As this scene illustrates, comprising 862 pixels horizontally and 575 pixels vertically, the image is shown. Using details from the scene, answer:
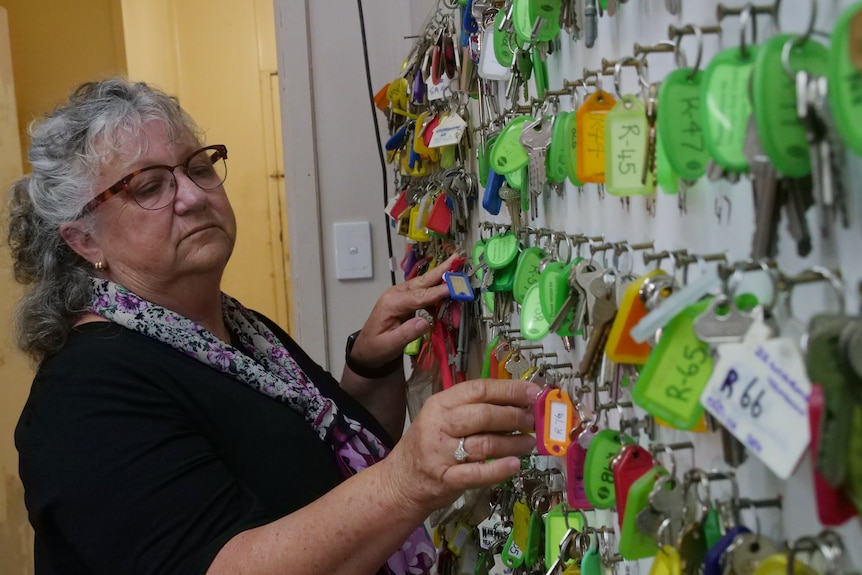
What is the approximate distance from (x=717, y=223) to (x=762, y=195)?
A: 98 mm

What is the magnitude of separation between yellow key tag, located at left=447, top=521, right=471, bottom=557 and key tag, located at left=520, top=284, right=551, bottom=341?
22.4 inches

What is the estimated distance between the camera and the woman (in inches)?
32.6

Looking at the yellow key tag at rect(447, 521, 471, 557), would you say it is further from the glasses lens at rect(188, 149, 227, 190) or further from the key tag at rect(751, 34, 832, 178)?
the key tag at rect(751, 34, 832, 178)

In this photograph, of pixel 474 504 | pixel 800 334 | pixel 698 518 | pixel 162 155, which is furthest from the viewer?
pixel 474 504

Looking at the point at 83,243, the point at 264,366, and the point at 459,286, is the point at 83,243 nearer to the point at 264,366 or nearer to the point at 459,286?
the point at 264,366

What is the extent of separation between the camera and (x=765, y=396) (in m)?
0.40

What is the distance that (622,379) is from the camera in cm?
63

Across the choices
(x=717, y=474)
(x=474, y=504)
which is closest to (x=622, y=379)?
(x=717, y=474)

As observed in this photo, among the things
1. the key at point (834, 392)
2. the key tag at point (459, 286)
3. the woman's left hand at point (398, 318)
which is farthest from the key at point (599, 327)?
the woman's left hand at point (398, 318)

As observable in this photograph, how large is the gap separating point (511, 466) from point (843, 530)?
0.35 m

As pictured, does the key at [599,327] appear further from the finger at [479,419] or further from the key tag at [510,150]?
the key tag at [510,150]

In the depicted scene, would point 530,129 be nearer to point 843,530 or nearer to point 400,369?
point 843,530

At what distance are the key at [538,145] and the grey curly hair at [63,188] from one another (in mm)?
591

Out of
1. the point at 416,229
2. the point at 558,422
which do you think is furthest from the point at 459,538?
the point at 558,422
